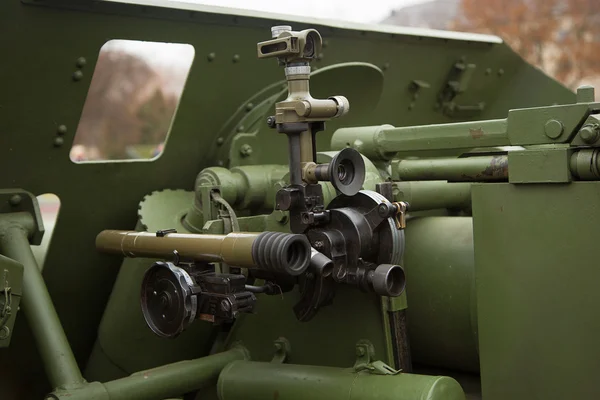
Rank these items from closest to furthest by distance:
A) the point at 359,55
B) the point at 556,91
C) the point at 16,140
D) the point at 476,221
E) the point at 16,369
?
the point at 476,221, the point at 16,140, the point at 16,369, the point at 359,55, the point at 556,91

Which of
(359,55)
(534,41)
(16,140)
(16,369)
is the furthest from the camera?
(534,41)

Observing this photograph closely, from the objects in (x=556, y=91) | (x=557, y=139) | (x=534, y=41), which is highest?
(x=534, y=41)

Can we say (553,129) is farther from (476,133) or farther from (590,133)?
(476,133)

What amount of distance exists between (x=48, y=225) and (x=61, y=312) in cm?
41

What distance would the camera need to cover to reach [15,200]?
359 cm

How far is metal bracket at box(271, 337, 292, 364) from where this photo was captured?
3.41m

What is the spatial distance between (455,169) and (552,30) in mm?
7534

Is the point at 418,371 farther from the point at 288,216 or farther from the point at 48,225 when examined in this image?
the point at 48,225

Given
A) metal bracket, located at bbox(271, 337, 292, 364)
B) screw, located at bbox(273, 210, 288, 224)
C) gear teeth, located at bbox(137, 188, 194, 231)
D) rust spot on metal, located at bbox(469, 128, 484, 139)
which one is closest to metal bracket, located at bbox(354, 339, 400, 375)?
metal bracket, located at bbox(271, 337, 292, 364)

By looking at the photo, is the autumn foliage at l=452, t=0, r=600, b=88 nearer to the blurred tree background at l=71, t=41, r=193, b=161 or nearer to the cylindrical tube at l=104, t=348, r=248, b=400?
the blurred tree background at l=71, t=41, r=193, b=161

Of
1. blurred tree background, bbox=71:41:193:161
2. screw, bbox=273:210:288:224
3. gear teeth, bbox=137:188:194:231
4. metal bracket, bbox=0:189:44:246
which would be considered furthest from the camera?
blurred tree background, bbox=71:41:193:161

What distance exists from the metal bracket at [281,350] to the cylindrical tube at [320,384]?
101 millimetres

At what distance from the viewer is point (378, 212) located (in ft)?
9.53

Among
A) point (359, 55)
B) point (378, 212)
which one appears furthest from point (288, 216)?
point (359, 55)
